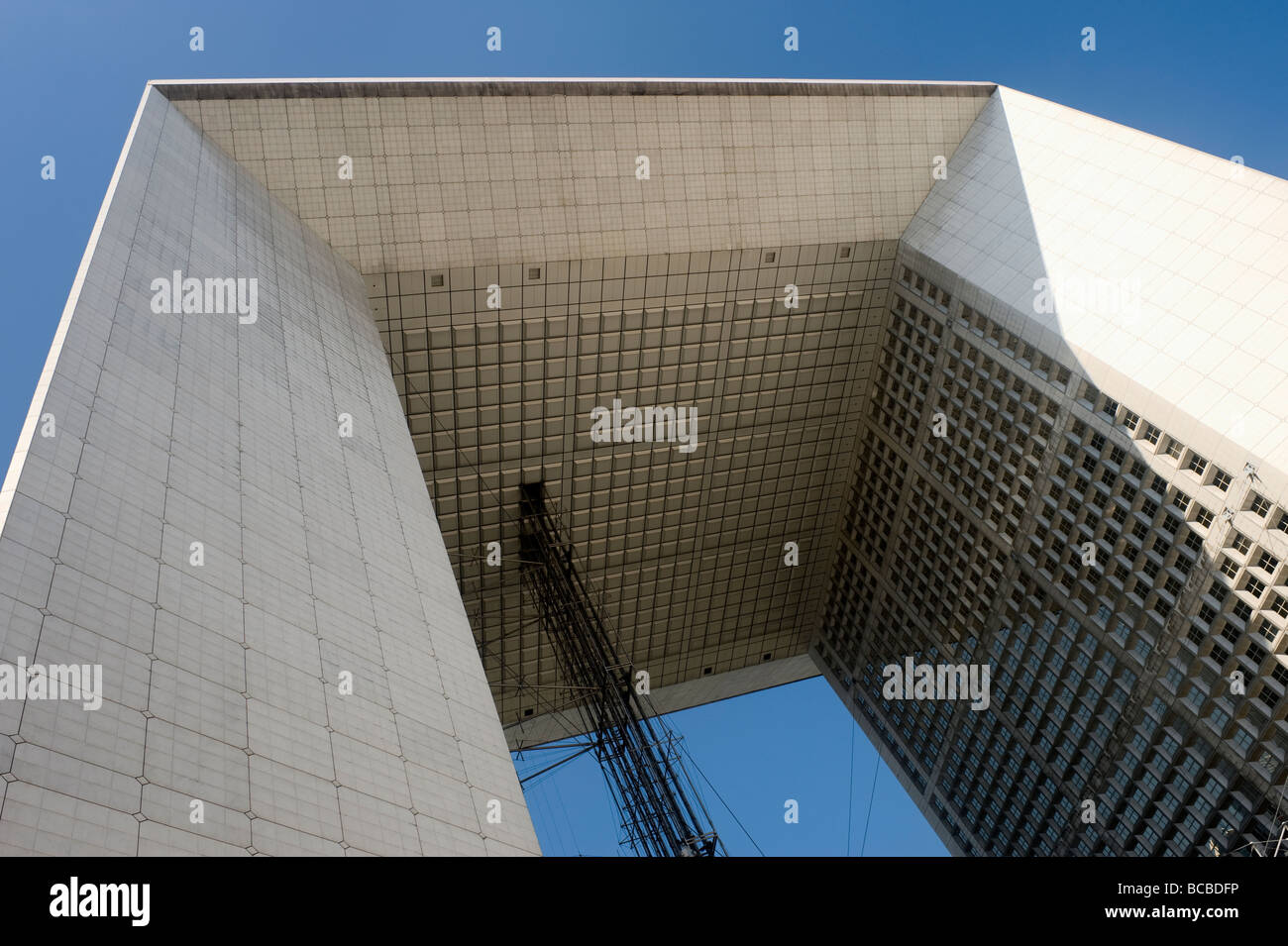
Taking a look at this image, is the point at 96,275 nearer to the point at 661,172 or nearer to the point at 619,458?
the point at 661,172

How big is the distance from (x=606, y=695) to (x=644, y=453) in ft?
34.5

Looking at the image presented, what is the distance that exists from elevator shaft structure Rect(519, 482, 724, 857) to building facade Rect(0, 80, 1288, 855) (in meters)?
1.61

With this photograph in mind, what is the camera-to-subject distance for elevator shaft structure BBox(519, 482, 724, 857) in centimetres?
3309

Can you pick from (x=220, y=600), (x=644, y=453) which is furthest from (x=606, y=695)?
(x=220, y=600)

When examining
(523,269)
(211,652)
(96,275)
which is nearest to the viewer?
(211,652)

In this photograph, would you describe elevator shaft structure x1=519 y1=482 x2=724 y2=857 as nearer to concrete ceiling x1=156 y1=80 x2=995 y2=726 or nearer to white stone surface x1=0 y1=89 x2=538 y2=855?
concrete ceiling x1=156 y1=80 x2=995 y2=726

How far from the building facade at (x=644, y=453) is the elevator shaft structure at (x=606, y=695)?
5.28 feet

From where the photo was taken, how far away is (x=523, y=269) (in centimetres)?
3547

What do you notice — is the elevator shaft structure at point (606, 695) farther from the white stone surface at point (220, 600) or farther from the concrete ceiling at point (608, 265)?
the white stone surface at point (220, 600)

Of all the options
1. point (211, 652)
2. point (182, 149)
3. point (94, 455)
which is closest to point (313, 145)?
point (182, 149)

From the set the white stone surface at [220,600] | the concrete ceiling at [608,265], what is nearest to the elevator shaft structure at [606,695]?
the concrete ceiling at [608,265]

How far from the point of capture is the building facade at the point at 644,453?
13609mm

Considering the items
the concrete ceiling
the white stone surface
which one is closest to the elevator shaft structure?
the concrete ceiling

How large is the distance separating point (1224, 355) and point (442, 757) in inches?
854
